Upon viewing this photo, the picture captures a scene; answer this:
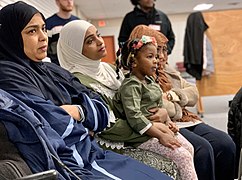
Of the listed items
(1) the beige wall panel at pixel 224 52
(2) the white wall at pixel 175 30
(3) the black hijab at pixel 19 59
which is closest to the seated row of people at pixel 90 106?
(3) the black hijab at pixel 19 59

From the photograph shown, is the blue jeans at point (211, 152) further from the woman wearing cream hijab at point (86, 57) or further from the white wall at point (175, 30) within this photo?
the white wall at point (175, 30)

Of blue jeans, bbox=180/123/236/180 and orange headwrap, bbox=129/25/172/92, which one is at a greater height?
orange headwrap, bbox=129/25/172/92

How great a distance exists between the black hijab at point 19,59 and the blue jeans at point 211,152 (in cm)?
99

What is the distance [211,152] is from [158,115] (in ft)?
1.48

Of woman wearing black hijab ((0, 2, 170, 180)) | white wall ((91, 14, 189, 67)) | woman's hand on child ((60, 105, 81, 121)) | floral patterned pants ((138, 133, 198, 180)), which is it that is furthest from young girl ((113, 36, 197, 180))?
white wall ((91, 14, 189, 67))

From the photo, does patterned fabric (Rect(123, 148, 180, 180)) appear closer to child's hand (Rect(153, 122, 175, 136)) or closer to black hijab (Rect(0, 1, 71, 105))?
child's hand (Rect(153, 122, 175, 136))

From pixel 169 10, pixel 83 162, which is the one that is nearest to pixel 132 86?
pixel 83 162

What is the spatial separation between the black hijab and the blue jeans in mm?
986

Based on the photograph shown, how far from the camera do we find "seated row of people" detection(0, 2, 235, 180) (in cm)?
139

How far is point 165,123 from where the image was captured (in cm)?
210

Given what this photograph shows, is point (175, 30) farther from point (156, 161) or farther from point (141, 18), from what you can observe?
point (156, 161)

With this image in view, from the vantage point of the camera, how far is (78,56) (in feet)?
6.86

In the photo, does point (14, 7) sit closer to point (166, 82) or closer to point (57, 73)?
point (57, 73)

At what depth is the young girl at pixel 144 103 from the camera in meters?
1.90
